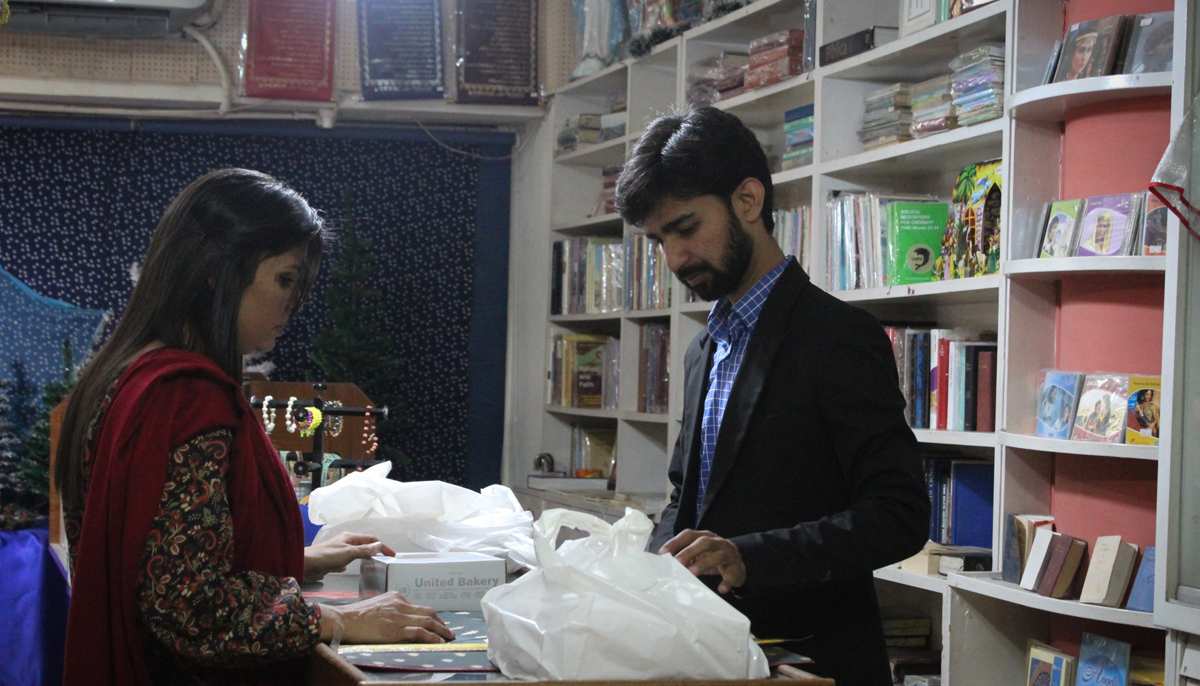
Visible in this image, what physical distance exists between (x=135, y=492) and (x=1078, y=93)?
1.87m

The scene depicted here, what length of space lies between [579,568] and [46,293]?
13.1 feet

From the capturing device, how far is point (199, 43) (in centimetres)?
433

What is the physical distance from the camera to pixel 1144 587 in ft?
6.81

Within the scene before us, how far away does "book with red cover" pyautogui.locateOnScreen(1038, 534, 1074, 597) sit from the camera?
7.16 ft

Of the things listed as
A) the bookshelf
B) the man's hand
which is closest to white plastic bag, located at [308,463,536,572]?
the man's hand

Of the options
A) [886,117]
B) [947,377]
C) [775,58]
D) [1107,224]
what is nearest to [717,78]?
[775,58]

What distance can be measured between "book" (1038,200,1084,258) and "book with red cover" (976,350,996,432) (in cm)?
27

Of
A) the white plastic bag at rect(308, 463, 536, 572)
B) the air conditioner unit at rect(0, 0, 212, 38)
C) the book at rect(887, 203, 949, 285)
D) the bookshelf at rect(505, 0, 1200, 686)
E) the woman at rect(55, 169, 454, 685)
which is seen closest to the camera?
the woman at rect(55, 169, 454, 685)

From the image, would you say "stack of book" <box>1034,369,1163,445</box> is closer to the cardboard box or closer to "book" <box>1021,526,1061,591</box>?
"book" <box>1021,526,1061,591</box>

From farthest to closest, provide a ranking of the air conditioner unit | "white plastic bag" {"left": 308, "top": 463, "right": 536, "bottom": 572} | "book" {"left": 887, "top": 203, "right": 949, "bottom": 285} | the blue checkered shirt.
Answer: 1. the air conditioner unit
2. "book" {"left": 887, "top": 203, "right": 949, "bottom": 285}
3. "white plastic bag" {"left": 308, "top": 463, "right": 536, "bottom": 572}
4. the blue checkered shirt

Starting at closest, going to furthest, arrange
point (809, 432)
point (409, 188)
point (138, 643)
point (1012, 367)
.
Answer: point (138, 643) → point (809, 432) → point (1012, 367) → point (409, 188)

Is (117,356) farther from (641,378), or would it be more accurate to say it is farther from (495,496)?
(641,378)

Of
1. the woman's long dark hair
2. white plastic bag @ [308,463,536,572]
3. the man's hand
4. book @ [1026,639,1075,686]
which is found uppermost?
the woman's long dark hair

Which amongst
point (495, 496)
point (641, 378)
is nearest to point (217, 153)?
point (641, 378)
